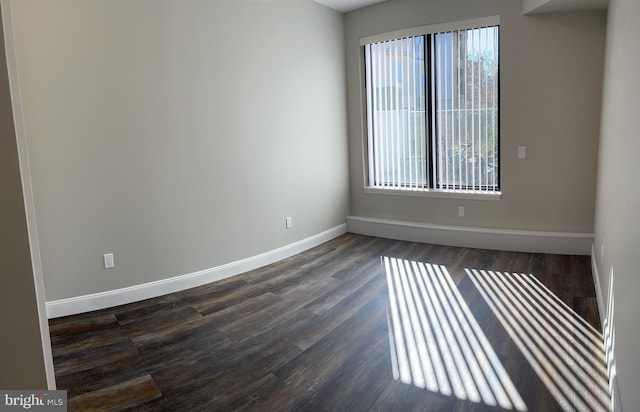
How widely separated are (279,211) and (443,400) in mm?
3008

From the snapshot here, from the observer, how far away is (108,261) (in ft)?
11.7

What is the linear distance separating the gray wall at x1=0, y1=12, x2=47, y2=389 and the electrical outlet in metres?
2.16

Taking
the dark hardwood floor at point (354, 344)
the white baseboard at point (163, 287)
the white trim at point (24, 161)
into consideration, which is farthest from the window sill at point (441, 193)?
the white trim at point (24, 161)

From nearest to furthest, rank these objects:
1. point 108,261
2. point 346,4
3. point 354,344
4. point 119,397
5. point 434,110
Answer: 1. point 119,397
2. point 354,344
3. point 108,261
4. point 434,110
5. point 346,4

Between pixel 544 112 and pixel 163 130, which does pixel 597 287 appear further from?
pixel 163 130

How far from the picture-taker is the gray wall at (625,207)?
173 cm

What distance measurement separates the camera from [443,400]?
2221 millimetres

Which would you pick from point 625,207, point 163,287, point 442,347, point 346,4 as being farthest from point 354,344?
point 346,4

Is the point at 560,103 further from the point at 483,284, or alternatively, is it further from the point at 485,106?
the point at 483,284

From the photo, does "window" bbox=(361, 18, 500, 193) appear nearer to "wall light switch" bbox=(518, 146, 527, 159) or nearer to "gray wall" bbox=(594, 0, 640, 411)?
"wall light switch" bbox=(518, 146, 527, 159)

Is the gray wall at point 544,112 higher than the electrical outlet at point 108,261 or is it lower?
higher

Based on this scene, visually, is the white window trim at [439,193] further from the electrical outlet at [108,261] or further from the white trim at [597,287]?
the electrical outlet at [108,261]

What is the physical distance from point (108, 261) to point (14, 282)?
221 cm

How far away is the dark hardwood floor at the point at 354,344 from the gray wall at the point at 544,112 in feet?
2.17
